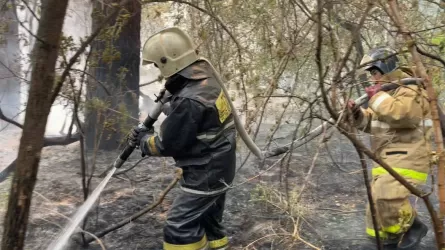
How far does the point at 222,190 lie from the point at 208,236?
1.68 feet

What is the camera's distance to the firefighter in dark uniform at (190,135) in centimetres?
323

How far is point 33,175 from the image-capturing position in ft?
6.75

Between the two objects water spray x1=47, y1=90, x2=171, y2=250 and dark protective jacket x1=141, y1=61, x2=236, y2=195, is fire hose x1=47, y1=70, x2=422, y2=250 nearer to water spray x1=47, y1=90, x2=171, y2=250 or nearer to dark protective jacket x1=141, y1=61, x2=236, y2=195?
water spray x1=47, y1=90, x2=171, y2=250

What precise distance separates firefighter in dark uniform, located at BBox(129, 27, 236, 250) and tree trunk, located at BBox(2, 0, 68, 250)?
A: 1.25m

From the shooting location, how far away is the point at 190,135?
127 inches

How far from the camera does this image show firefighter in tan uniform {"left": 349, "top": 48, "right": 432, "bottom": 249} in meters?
3.65

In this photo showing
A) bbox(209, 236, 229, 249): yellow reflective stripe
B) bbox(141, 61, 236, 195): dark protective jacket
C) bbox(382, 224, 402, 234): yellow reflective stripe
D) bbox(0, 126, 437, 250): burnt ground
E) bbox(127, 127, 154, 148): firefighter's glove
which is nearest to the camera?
bbox(141, 61, 236, 195): dark protective jacket

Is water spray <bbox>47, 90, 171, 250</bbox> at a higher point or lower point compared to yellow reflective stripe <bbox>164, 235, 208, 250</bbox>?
higher

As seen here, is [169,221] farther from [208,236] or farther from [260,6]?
[260,6]

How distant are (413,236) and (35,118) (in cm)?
314

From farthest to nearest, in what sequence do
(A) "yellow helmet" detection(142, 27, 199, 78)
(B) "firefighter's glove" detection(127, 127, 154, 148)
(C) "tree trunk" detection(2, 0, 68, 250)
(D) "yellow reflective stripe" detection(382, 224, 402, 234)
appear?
(D) "yellow reflective stripe" detection(382, 224, 402, 234)
(B) "firefighter's glove" detection(127, 127, 154, 148)
(A) "yellow helmet" detection(142, 27, 199, 78)
(C) "tree trunk" detection(2, 0, 68, 250)

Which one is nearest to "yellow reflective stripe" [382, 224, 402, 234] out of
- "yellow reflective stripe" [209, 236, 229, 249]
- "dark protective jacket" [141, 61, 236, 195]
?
"yellow reflective stripe" [209, 236, 229, 249]

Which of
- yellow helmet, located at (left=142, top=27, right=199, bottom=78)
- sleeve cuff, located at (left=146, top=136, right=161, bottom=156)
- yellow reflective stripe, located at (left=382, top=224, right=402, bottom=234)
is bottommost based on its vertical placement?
yellow reflective stripe, located at (left=382, top=224, right=402, bottom=234)

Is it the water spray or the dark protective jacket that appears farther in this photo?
the water spray
